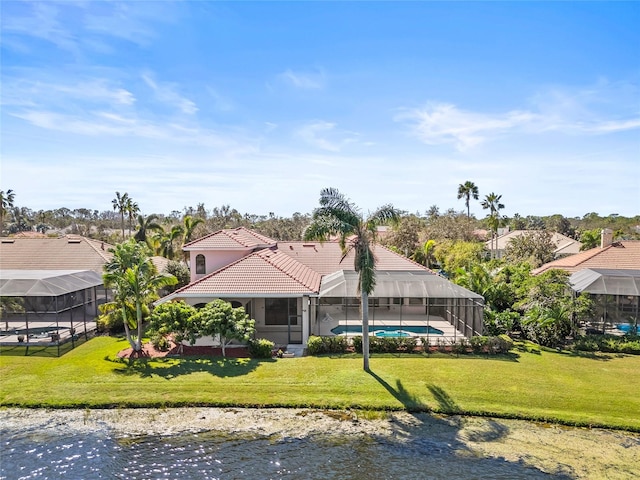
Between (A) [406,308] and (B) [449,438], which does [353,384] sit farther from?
(A) [406,308]

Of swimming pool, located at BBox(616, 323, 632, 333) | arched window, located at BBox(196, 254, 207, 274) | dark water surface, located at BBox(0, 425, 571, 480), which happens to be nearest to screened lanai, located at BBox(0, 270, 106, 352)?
arched window, located at BBox(196, 254, 207, 274)

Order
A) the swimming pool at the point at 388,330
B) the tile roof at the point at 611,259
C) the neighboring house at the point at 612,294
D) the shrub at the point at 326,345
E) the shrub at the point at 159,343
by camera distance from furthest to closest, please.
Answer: the tile roof at the point at 611,259 < the swimming pool at the point at 388,330 < the neighboring house at the point at 612,294 < the shrub at the point at 159,343 < the shrub at the point at 326,345

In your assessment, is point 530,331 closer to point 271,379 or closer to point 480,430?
point 480,430

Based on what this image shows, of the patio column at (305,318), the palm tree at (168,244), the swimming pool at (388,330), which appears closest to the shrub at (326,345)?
the patio column at (305,318)

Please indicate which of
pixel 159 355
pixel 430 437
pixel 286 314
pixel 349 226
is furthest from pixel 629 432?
pixel 159 355

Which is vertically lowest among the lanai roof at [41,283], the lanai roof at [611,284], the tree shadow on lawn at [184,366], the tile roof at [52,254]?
the tree shadow on lawn at [184,366]

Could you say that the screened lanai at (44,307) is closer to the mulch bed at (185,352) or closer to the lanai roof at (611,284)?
the mulch bed at (185,352)

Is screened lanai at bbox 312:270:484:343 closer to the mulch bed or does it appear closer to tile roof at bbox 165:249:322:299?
tile roof at bbox 165:249:322:299
